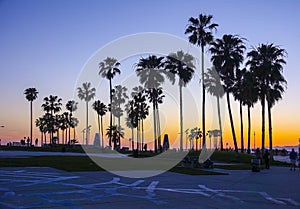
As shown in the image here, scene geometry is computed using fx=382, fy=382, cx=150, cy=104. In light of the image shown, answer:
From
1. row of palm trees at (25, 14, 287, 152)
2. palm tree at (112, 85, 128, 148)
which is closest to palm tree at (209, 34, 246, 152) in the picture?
row of palm trees at (25, 14, 287, 152)

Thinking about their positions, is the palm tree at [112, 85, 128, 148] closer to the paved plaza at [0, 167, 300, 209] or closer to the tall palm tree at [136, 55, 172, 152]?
the tall palm tree at [136, 55, 172, 152]

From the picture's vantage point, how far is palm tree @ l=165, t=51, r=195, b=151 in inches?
2058

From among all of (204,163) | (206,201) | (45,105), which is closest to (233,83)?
(204,163)

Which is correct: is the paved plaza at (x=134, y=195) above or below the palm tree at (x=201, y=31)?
below

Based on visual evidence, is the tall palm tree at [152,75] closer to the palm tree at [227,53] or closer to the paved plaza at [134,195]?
the palm tree at [227,53]

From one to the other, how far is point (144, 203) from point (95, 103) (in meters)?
89.6

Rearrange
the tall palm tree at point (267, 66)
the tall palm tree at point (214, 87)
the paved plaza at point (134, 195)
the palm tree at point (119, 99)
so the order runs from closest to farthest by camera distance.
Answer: the paved plaza at point (134, 195) → the tall palm tree at point (267, 66) → the tall palm tree at point (214, 87) → the palm tree at point (119, 99)

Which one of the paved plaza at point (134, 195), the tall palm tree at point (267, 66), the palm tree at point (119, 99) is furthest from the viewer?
the palm tree at point (119, 99)

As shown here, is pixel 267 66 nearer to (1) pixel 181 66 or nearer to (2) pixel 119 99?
(1) pixel 181 66

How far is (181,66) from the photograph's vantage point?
52969 mm

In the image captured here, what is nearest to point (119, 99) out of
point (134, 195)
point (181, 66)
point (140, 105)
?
point (140, 105)

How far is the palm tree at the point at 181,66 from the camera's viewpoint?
52281 millimetres

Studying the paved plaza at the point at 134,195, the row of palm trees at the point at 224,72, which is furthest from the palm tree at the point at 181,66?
the paved plaza at the point at 134,195

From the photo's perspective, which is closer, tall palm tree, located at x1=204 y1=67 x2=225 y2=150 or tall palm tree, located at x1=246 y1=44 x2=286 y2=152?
tall palm tree, located at x1=246 y1=44 x2=286 y2=152
